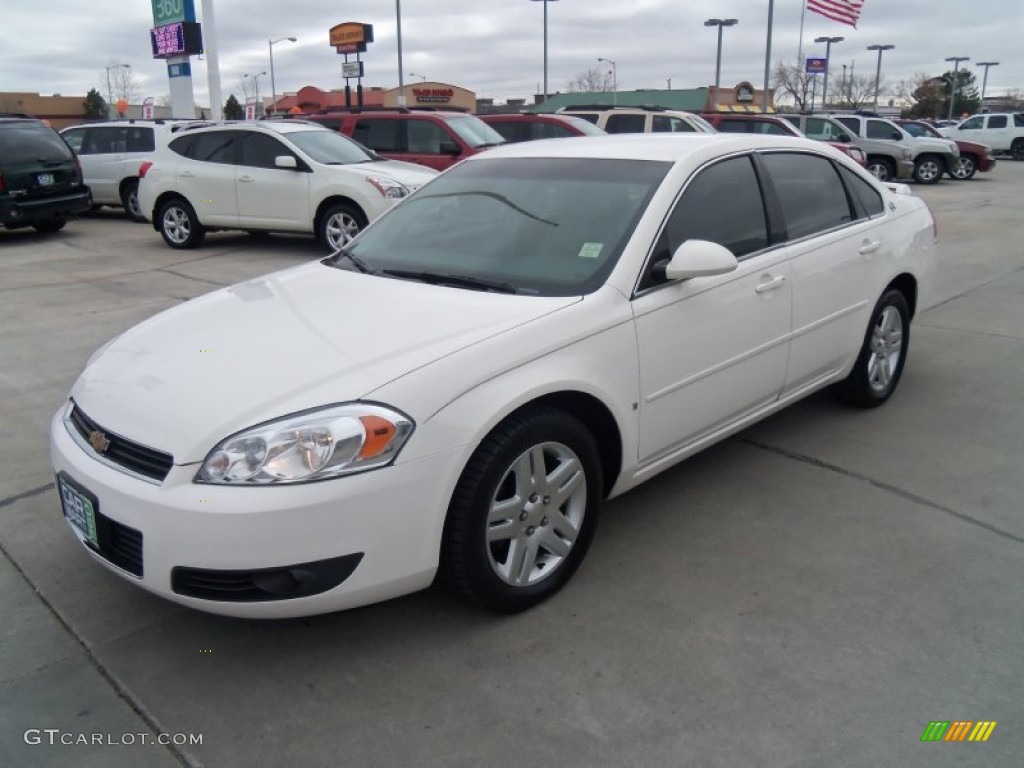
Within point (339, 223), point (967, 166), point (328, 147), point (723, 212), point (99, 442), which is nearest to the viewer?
point (99, 442)

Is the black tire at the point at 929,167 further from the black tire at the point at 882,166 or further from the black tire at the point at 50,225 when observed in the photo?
the black tire at the point at 50,225

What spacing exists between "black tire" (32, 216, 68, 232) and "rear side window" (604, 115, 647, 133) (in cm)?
960

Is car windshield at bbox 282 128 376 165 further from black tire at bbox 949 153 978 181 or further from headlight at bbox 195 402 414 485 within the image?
black tire at bbox 949 153 978 181

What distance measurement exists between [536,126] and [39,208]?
25.2ft

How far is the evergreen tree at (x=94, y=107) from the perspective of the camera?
6134 centimetres

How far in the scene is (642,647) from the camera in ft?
9.36

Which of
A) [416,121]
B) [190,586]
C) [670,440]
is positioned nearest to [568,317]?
[670,440]

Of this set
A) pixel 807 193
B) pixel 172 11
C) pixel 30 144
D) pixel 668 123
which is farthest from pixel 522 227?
pixel 172 11

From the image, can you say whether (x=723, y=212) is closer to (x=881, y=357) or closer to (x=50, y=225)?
(x=881, y=357)

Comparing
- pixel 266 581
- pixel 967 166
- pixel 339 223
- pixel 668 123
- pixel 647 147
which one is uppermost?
pixel 668 123

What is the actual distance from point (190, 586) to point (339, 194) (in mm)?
8408

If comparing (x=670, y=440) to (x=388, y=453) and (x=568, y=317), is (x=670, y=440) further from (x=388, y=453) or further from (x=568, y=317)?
(x=388, y=453)

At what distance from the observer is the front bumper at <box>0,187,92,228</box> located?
454 inches

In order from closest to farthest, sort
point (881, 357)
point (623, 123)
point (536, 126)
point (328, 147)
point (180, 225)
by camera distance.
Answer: point (881, 357)
point (328, 147)
point (180, 225)
point (536, 126)
point (623, 123)
